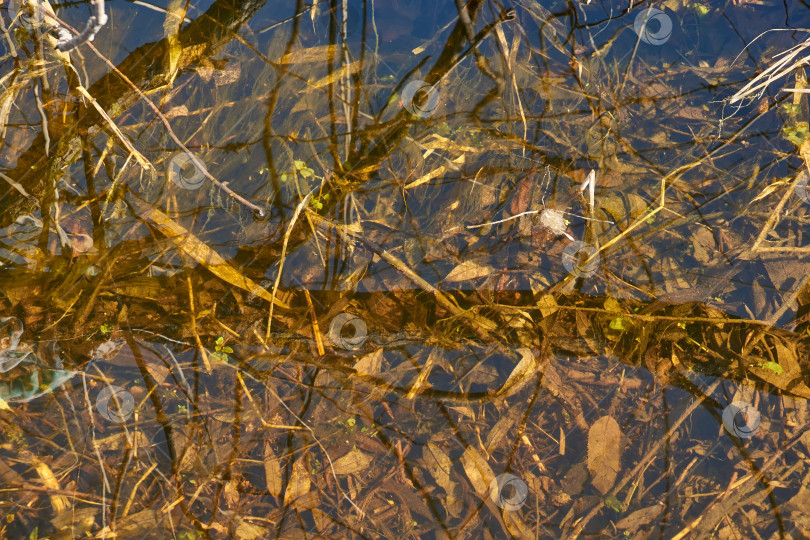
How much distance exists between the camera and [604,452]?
2.17m

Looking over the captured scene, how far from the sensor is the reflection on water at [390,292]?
2.14 m

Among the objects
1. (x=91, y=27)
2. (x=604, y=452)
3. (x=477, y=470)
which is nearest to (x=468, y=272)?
(x=477, y=470)

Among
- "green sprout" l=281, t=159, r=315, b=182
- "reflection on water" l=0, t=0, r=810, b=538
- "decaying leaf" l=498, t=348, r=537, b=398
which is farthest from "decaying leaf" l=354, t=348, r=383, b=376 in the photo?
"green sprout" l=281, t=159, r=315, b=182

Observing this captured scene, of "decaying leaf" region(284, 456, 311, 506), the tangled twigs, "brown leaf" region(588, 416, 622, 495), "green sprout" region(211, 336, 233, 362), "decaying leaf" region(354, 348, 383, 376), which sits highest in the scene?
the tangled twigs

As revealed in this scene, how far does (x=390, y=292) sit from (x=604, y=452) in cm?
126

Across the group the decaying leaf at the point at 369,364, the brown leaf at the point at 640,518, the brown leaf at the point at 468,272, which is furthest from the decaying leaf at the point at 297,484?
the brown leaf at the point at 640,518

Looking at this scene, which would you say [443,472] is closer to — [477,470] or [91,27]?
[477,470]

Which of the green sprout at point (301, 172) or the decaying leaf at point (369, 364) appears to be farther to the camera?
the green sprout at point (301, 172)

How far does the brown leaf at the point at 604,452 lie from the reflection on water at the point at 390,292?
23 mm

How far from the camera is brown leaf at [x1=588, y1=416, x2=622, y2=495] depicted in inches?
84.4

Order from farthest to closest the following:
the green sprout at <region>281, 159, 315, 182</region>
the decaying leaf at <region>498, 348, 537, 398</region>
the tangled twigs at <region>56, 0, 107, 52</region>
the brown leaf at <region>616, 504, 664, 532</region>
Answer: the green sprout at <region>281, 159, 315, 182</region> < the decaying leaf at <region>498, 348, 537, 398</region> < the brown leaf at <region>616, 504, 664, 532</region> < the tangled twigs at <region>56, 0, 107, 52</region>

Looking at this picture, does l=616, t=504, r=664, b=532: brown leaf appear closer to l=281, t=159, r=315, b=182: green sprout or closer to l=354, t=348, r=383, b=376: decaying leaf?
l=354, t=348, r=383, b=376: decaying leaf

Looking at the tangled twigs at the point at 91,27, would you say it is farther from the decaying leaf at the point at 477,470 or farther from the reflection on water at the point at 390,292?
the decaying leaf at the point at 477,470

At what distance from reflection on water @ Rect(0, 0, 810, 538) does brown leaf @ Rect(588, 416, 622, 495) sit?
0.02m
